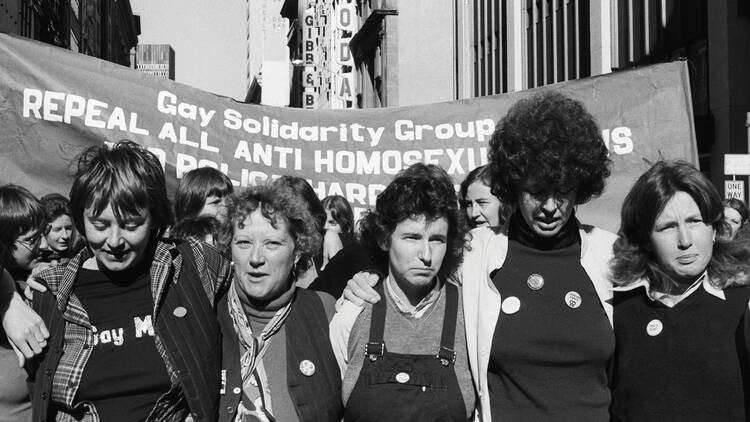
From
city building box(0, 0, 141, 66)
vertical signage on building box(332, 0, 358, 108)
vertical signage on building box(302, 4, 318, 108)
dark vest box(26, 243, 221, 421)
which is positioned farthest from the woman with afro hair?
vertical signage on building box(302, 4, 318, 108)

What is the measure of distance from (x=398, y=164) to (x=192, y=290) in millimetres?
3313

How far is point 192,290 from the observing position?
3.98 m

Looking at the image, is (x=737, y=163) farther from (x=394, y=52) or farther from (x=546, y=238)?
(x=394, y=52)

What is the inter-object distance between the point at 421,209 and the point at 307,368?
0.79m

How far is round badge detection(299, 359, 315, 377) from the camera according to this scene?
393cm

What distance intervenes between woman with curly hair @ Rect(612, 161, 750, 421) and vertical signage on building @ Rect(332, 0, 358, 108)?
44225mm

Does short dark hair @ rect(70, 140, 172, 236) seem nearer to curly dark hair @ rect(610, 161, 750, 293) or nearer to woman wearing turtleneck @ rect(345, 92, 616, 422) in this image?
woman wearing turtleneck @ rect(345, 92, 616, 422)

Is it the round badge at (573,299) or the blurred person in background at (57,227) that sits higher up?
the blurred person in background at (57,227)

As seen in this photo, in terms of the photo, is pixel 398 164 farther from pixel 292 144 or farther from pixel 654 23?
pixel 654 23

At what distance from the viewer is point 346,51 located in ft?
160

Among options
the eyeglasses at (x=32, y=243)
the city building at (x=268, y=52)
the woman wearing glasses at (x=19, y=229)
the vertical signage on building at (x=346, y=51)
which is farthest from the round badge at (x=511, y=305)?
the city building at (x=268, y=52)

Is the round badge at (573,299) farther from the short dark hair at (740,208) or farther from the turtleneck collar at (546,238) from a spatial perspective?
the short dark hair at (740,208)

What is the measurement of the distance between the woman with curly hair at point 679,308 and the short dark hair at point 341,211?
3104mm

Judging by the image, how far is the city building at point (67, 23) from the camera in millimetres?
27328
